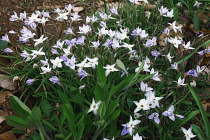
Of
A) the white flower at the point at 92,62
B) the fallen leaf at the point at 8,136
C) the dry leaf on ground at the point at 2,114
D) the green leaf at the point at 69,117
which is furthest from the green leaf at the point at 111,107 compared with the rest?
the dry leaf on ground at the point at 2,114

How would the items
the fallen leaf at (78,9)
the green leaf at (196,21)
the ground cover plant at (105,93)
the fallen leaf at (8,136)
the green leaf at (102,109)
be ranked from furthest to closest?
1. the fallen leaf at (78,9)
2. the green leaf at (196,21)
3. the fallen leaf at (8,136)
4. the ground cover plant at (105,93)
5. the green leaf at (102,109)

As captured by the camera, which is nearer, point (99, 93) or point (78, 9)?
point (99, 93)

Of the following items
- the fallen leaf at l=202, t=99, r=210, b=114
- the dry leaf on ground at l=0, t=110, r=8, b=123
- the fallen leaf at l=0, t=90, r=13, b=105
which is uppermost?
the fallen leaf at l=0, t=90, r=13, b=105

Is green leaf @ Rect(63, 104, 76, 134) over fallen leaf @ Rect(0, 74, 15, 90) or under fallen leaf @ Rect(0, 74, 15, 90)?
over

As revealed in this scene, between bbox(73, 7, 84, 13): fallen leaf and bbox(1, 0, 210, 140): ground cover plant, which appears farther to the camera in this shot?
bbox(73, 7, 84, 13): fallen leaf

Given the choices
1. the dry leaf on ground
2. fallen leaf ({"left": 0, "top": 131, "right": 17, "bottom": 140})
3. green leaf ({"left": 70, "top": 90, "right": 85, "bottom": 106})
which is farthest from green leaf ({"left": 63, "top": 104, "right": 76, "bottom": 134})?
→ the dry leaf on ground

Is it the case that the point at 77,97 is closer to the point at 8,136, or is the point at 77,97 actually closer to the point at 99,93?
the point at 99,93

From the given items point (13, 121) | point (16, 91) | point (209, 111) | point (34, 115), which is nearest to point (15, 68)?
point (16, 91)

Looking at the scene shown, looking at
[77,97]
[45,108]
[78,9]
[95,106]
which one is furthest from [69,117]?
[78,9]

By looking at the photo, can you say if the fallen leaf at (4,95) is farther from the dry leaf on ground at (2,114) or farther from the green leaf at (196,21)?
the green leaf at (196,21)

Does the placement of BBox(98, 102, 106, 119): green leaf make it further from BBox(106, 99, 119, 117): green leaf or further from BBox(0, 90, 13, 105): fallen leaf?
BBox(0, 90, 13, 105): fallen leaf

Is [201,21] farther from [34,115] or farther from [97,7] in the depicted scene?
[34,115]
